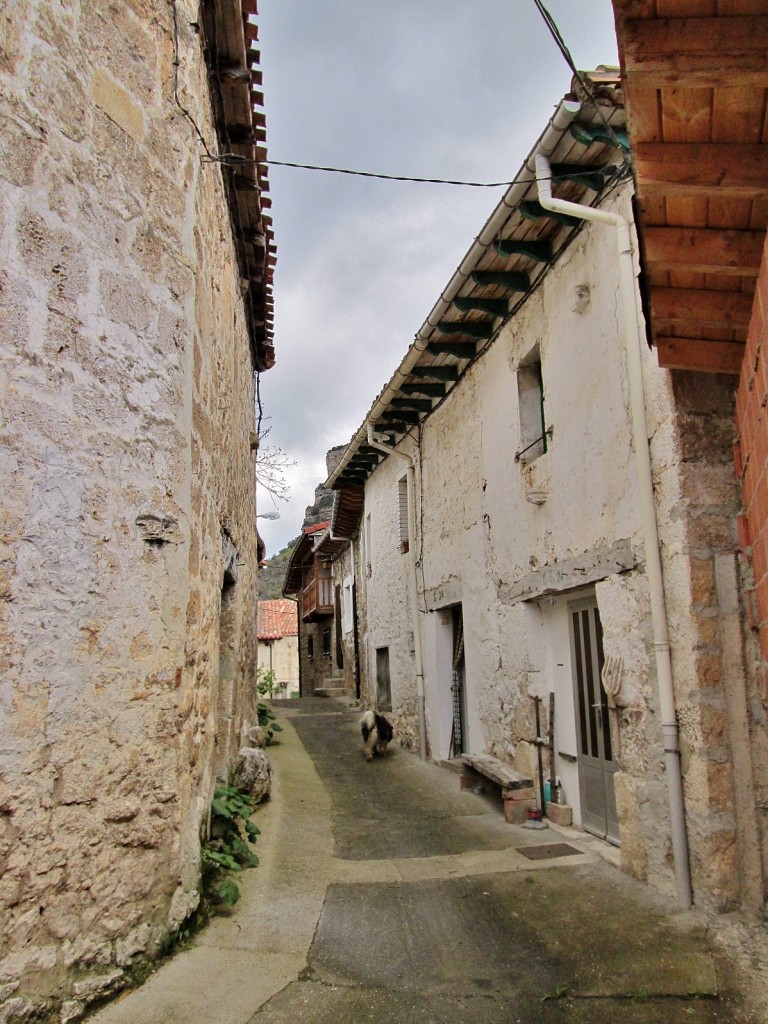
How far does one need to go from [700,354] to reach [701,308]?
0.55 metres

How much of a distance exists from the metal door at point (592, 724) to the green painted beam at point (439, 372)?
3.30 metres

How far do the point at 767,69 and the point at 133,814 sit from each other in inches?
129

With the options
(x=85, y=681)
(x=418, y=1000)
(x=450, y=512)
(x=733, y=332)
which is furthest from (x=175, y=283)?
(x=450, y=512)

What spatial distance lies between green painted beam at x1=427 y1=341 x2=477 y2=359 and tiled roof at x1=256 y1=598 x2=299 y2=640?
23.6 m

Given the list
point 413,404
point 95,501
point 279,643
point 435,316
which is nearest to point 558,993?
point 95,501

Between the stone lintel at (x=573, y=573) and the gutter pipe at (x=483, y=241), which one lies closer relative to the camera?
the gutter pipe at (x=483, y=241)

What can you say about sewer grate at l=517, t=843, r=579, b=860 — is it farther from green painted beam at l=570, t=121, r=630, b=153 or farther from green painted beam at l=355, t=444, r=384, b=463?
green painted beam at l=355, t=444, r=384, b=463

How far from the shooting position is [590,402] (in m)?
5.09

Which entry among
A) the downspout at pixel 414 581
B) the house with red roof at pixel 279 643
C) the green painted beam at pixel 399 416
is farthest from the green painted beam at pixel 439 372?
the house with red roof at pixel 279 643

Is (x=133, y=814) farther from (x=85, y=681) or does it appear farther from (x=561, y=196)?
(x=561, y=196)

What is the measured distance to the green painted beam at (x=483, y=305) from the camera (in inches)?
254

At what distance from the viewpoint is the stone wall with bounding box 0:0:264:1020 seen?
2674 mm

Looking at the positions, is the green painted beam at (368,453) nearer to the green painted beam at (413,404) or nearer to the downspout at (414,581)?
the downspout at (414,581)

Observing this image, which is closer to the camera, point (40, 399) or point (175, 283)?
point (40, 399)
